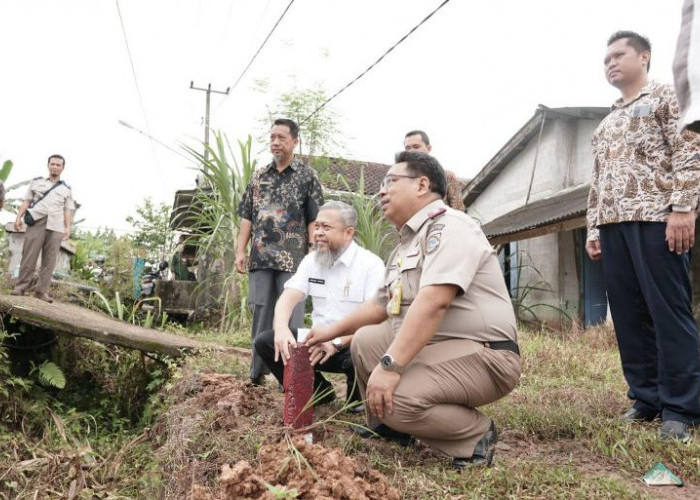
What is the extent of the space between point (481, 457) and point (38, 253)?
6.32 metres

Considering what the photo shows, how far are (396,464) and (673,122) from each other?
76.7 inches

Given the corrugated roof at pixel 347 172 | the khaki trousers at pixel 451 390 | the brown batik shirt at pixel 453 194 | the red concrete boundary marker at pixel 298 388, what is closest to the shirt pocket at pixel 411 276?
the khaki trousers at pixel 451 390

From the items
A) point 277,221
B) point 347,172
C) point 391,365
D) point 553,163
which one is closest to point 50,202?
point 277,221

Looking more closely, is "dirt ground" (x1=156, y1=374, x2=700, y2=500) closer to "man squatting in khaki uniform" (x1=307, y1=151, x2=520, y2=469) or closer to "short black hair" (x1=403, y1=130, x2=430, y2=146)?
"man squatting in khaki uniform" (x1=307, y1=151, x2=520, y2=469)

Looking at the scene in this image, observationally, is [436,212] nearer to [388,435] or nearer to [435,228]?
[435,228]

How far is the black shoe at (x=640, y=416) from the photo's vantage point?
2.95 metres

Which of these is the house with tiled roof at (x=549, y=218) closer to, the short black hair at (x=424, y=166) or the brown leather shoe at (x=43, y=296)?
the short black hair at (x=424, y=166)

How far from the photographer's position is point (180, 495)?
7.88ft

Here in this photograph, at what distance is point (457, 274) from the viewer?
2168 mm

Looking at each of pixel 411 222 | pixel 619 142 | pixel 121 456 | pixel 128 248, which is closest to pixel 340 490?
pixel 411 222

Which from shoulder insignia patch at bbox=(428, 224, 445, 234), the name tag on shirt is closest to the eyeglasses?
shoulder insignia patch at bbox=(428, 224, 445, 234)

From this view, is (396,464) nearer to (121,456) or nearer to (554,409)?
(554,409)

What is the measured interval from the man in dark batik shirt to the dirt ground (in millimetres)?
678

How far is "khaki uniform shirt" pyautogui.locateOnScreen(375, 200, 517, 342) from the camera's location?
7.25 ft
